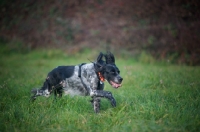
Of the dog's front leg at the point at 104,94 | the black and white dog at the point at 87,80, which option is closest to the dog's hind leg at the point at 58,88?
the black and white dog at the point at 87,80

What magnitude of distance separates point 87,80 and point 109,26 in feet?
35.5

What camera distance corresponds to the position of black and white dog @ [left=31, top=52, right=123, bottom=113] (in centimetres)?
491

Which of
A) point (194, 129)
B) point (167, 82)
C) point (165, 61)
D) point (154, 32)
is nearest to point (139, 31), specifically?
point (154, 32)

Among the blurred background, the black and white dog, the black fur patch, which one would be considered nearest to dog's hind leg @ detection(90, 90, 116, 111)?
the black and white dog

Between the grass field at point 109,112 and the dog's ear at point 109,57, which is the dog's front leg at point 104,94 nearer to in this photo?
the grass field at point 109,112

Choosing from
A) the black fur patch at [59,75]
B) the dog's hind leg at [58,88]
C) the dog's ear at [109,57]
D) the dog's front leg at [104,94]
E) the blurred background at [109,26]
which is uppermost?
the blurred background at [109,26]

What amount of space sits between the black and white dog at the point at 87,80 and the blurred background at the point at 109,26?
7106mm

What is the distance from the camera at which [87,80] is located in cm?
520

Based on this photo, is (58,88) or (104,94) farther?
(58,88)

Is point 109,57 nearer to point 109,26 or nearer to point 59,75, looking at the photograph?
point 59,75

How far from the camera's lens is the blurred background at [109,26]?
39.9 feet

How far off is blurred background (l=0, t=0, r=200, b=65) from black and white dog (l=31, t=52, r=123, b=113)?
7.11 meters

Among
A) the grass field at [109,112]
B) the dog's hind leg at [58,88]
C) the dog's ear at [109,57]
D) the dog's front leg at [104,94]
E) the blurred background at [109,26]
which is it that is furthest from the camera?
the blurred background at [109,26]

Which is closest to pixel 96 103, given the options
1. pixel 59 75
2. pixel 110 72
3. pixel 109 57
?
pixel 110 72
